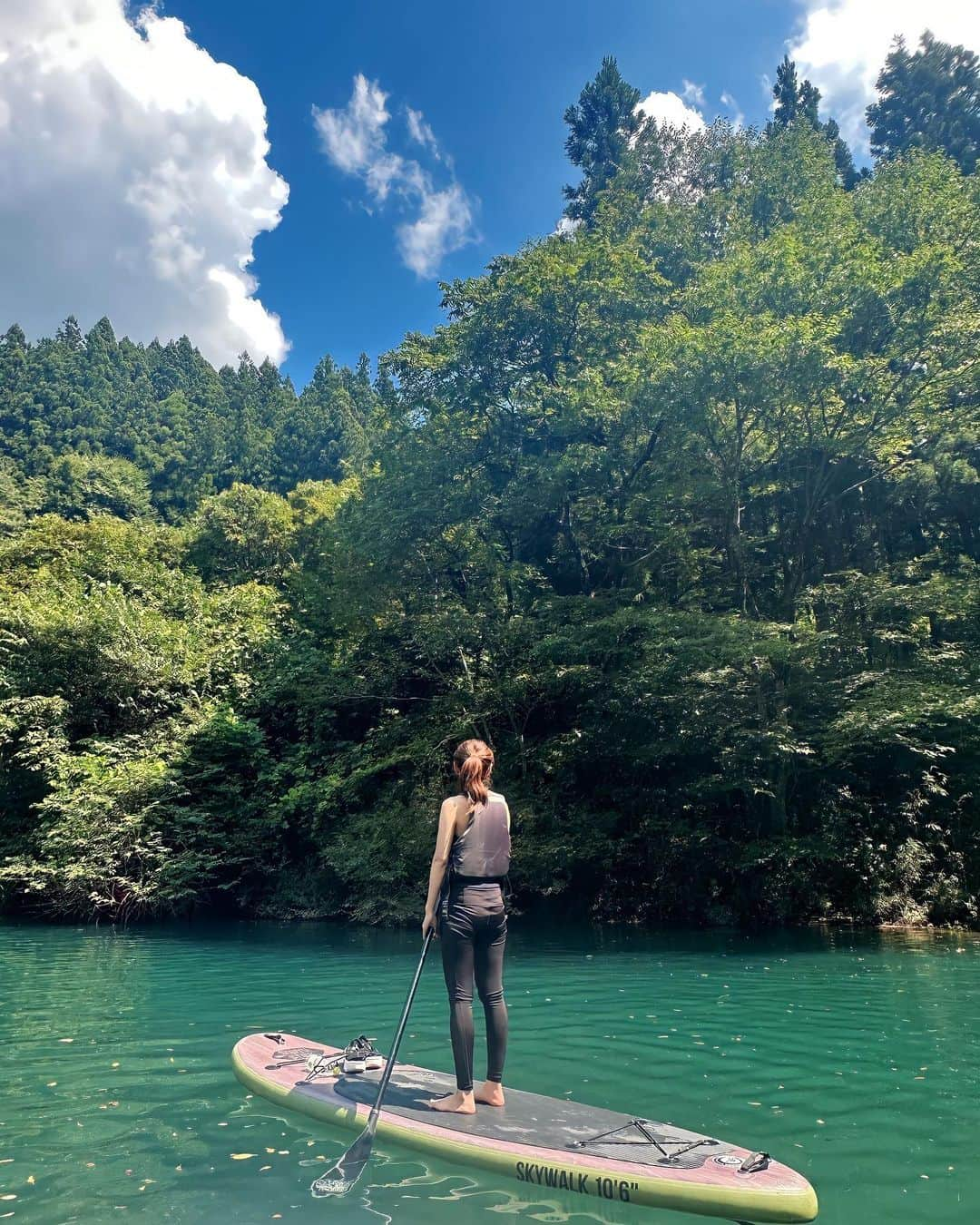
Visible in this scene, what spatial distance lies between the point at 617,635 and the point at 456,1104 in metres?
13.0

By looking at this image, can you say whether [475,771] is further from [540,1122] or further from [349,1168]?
[349,1168]

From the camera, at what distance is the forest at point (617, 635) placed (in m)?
16.1

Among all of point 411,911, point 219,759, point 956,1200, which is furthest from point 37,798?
point 956,1200

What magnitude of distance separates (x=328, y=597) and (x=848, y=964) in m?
15.5

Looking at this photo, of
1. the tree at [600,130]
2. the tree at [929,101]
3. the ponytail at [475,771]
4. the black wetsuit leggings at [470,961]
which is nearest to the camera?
the black wetsuit leggings at [470,961]

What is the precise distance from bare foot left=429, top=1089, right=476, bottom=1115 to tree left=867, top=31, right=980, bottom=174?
39.7 m

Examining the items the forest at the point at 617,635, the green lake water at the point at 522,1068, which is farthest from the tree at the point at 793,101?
the green lake water at the point at 522,1068

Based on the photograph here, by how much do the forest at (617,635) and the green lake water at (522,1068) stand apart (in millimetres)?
3674

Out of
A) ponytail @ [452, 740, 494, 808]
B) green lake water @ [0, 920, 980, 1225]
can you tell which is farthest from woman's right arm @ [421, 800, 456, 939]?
green lake water @ [0, 920, 980, 1225]

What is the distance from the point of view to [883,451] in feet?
55.0

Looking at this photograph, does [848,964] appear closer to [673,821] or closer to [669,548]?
[673,821]

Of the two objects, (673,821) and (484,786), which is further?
(673,821)

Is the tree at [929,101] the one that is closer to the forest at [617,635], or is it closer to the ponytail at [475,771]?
the forest at [617,635]

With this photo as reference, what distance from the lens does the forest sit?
53.0 feet
